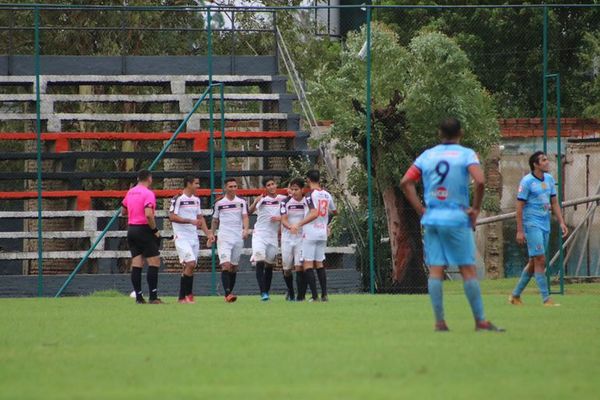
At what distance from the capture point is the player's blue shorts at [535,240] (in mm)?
19891

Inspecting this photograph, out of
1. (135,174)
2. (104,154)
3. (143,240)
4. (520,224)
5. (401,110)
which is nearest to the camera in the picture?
(520,224)

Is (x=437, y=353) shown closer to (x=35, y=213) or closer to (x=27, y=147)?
(x=35, y=213)

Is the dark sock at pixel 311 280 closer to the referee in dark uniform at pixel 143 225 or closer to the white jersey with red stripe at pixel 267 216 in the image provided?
the white jersey with red stripe at pixel 267 216

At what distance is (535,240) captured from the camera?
19.9 meters

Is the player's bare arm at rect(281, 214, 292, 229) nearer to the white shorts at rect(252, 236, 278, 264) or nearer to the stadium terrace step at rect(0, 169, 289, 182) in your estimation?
the white shorts at rect(252, 236, 278, 264)

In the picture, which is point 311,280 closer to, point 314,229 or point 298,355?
point 314,229

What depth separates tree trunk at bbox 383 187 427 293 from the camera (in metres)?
29.5

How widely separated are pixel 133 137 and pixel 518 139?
11.2m

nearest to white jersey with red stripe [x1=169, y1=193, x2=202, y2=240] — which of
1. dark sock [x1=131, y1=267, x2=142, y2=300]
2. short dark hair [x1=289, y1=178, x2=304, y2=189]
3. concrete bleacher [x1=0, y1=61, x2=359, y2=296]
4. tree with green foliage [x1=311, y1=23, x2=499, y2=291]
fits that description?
dark sock [x1=131, y1=267, x2=142, y2=300]

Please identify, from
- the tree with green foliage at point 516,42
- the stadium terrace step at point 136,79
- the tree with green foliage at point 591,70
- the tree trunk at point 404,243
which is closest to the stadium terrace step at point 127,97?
the stadium terrace step at point 136,79

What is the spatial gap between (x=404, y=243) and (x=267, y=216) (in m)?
6.67

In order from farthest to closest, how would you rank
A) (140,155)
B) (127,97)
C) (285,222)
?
(127,97) → (140,155) → (285,222)

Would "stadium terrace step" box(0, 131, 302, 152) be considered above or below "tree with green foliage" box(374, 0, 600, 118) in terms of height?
below

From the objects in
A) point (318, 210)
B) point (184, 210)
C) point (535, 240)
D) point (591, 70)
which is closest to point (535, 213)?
point (535, 240)
